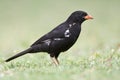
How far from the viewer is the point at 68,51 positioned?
18.7 m

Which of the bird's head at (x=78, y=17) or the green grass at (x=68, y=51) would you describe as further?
the bird's head at (x=78, y=17)

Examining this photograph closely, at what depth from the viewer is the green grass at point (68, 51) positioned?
1231 centimetres

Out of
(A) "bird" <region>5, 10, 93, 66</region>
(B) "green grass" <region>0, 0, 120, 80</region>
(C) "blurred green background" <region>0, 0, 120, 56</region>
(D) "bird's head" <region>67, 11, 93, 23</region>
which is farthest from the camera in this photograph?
(C) "blurred green background" <region>0, 0, 120, 56</region>

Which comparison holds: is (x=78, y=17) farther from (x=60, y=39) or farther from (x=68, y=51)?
(x=68, y=51)

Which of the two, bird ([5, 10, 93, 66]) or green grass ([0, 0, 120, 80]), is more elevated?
bird ([5, 10, 93, 66])

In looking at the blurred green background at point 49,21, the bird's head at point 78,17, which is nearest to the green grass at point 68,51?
the blurred green background at point 49,21

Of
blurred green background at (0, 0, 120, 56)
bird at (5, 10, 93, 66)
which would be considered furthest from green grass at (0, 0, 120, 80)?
bird at (5, 10, 93, 66)

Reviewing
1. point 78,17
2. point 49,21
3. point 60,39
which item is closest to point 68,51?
point 78,17

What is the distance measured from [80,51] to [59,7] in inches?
634

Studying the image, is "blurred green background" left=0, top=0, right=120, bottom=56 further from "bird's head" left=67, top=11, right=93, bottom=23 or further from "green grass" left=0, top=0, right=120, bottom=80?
"bird's head" left=67, top=11, right=93, bottom=23

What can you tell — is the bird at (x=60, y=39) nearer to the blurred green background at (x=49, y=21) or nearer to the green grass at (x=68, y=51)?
the green grass at (x=68, y=51)

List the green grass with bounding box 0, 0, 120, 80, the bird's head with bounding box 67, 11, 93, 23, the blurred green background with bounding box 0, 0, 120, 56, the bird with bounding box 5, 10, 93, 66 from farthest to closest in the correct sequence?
the blurred green background with bounding box 0, 0, 120, 56 → the bird's head with bounding box 67, 11, 93, 23 → the bird with bounding box 5, 10, 93, 66 → the green grass with bounding box 0, 0, 120, 80

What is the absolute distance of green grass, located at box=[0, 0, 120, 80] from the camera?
12312 mm

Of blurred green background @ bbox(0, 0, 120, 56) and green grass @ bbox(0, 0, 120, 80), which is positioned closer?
green grass @ bbox(0, 0, 120, 80)
